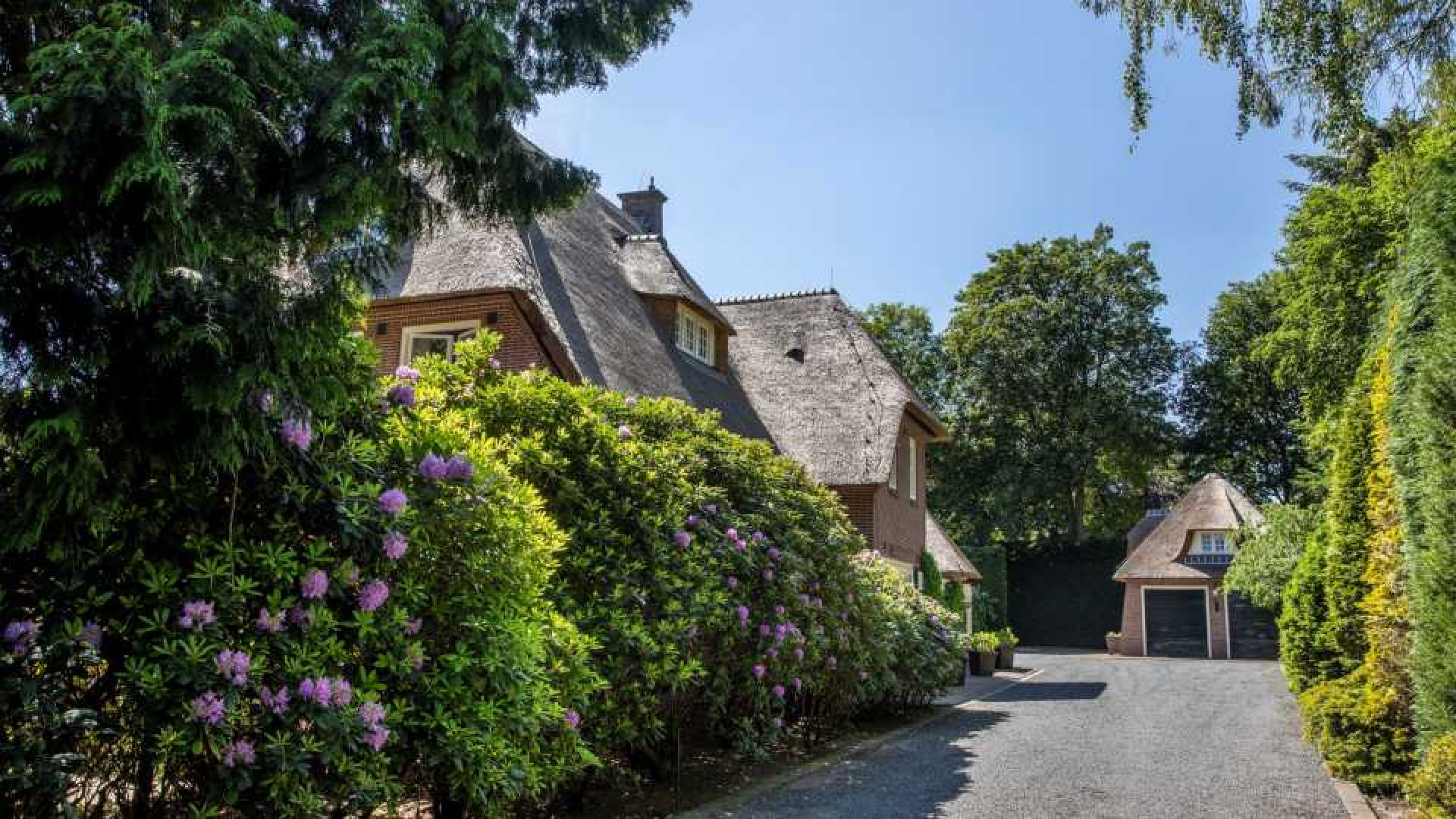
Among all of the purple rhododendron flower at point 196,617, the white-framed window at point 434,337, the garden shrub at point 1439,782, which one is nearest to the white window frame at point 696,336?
the white-framed window at point 434,337

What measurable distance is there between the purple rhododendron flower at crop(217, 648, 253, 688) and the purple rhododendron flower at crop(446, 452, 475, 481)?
124 cm

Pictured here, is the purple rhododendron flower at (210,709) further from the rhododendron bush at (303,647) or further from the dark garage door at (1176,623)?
the dark garage door at (1176,623)

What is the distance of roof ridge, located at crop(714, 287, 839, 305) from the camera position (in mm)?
23750

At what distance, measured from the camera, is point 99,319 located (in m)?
2.97

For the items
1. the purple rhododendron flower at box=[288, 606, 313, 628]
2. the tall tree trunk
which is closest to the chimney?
the purple rhododendron flower at box=[288, 606, 313, 628]

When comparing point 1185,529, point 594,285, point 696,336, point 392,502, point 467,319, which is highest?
point 696,336

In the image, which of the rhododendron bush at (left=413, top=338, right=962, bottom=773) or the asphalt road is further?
the asphalt road

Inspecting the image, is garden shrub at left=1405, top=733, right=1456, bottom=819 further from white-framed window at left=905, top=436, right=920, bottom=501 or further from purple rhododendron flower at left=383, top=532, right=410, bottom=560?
white-framed window at left=905, top=436, right=920, bottom=501

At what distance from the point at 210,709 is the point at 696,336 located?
56.4 feet

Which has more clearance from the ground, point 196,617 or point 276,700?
point 196,617

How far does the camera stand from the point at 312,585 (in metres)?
3.62

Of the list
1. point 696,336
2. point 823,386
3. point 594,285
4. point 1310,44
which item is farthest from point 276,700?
point 823,386

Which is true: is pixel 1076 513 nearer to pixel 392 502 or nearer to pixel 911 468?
pixel 911 468

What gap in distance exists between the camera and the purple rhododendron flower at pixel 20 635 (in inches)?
119
